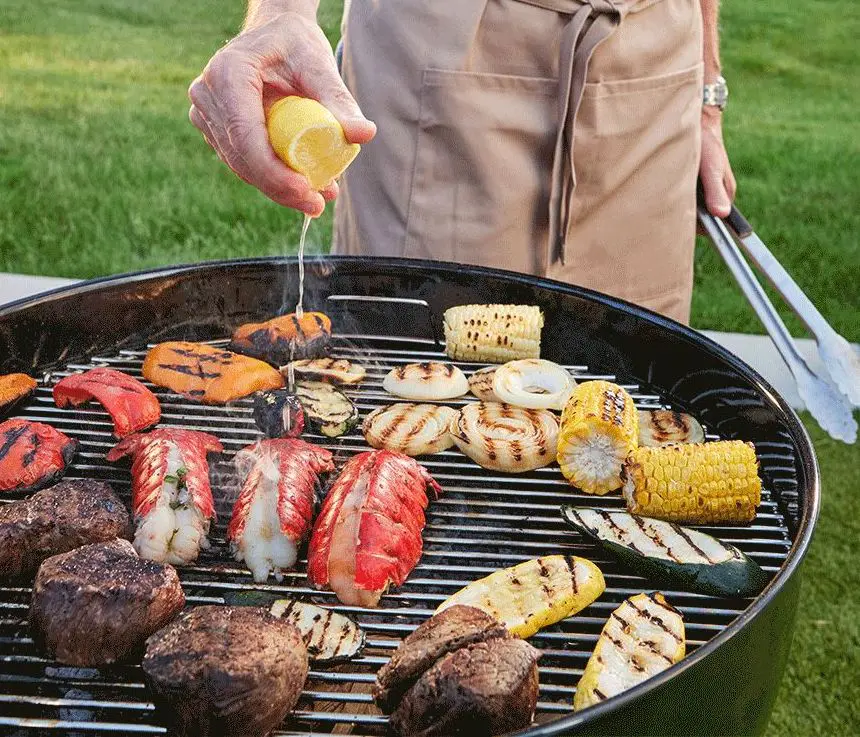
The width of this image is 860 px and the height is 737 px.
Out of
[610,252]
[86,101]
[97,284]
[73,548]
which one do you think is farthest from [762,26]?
[73,548]

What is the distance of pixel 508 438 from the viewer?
2467 millimetres

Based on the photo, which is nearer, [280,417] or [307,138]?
[307,138]

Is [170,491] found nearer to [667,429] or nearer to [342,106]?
[342,106]

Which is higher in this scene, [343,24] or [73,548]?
[343,24]

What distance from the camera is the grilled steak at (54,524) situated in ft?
6.59

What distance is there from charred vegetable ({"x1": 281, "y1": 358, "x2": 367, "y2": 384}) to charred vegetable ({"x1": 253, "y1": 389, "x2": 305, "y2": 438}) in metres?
0.22

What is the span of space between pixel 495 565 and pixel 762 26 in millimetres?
12637

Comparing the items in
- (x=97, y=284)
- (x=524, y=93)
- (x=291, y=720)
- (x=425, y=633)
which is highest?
(x=524, y=93)

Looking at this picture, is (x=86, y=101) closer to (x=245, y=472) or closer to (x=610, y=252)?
(x=610, y=252)

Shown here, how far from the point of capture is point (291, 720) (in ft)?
5.74

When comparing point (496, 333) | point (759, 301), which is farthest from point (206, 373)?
point (759, 301)

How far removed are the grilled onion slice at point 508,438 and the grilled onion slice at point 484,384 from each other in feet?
0.47

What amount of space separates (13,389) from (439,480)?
116 cm

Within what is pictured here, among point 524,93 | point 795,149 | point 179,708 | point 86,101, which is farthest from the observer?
point 86,101
